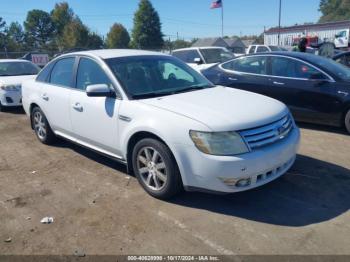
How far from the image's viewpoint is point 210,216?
364cm

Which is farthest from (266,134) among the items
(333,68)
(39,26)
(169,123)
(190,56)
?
(39,26)

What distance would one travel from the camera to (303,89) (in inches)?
261

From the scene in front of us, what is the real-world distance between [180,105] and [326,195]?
77.7 inches

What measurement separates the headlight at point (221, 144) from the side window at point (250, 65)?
4.27m

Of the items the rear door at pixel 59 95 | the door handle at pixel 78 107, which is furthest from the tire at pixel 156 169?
the rear door at pixel 59 95

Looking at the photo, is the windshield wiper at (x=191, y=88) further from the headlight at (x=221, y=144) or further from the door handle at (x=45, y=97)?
the door handle at (x=45, y=97)

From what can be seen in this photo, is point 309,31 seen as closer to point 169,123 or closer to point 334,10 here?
point 169,123

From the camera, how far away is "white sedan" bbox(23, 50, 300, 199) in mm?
3469

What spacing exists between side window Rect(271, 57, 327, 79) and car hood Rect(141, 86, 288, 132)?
106 inches

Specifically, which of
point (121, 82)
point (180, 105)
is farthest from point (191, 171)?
point (121, 82)

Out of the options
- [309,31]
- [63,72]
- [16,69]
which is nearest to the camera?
[63,72]

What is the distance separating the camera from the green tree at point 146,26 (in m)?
68.1

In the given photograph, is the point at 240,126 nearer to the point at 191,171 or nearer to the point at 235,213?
the point at 191,171

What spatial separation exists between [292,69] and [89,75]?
4106mm
